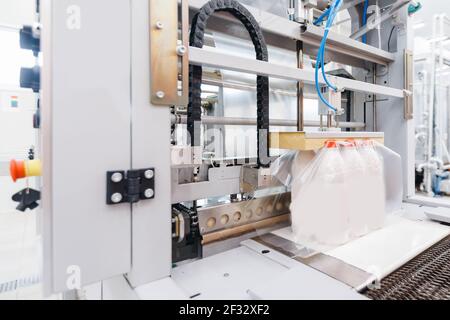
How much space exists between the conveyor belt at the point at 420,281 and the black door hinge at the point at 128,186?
2.03ft

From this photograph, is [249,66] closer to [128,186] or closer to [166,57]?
[166,57]

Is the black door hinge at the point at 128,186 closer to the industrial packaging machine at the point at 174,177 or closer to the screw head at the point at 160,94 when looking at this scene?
the industrial packaging machine at the point at 174,177

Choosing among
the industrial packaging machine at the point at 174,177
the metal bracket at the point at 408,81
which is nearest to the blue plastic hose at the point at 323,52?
the industrial packaging machine at the point at 174,177

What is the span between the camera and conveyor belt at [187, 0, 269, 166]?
771mm

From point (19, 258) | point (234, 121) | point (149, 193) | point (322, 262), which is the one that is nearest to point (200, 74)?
point (234, 121)

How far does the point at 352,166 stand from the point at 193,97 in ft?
1.98

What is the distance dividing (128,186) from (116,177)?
0.11ft

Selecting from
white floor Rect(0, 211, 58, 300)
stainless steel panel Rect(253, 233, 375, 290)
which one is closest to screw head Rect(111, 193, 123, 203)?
stainless steel panel Rect(253, 233, 375, 290)

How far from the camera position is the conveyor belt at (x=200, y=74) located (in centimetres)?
77

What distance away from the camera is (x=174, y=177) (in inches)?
32.1

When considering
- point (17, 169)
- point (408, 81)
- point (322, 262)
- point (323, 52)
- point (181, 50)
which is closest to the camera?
point (17, 169)

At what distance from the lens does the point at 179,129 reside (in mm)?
1104

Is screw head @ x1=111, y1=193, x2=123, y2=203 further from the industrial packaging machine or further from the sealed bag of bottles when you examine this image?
the sealed bag of bottles

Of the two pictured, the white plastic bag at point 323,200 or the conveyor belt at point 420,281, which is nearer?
the conveyor belt at point 420,281
